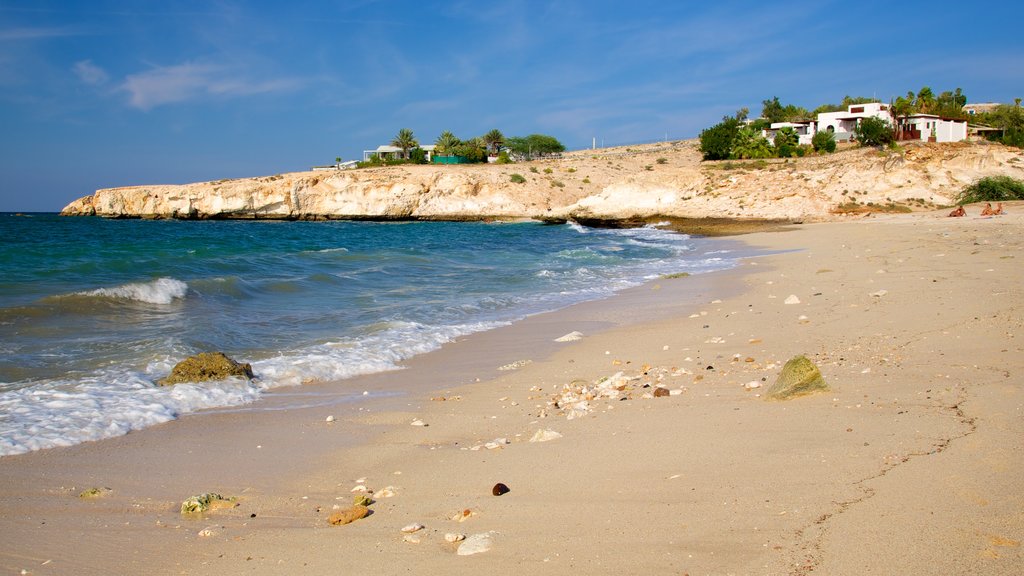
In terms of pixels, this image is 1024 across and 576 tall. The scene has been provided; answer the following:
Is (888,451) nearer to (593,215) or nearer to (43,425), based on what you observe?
(43,425)

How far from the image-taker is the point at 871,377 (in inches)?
208

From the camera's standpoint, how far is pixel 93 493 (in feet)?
13.3

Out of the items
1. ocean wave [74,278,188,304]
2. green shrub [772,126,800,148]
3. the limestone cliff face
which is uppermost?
green shrub [772,126,800,148]

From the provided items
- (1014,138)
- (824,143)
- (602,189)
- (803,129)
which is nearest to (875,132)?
(824,143)

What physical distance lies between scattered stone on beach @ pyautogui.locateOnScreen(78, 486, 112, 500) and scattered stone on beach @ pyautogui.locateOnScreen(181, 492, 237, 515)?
2.05 ft

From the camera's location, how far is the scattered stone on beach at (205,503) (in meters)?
3.71

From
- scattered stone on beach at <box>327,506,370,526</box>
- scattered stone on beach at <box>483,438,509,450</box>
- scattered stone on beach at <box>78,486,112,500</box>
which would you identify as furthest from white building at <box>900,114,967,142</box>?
scattered stone on beach at <box>78,486,112,500</box>

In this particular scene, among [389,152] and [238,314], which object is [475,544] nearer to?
[238,314]

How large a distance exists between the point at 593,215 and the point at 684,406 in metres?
40.1

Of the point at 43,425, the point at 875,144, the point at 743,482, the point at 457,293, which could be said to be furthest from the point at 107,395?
the point at 875,144

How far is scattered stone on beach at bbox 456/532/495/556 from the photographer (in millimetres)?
2973

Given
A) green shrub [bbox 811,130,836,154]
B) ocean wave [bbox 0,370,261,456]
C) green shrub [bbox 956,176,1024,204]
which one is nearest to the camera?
ocean wave [bbox 0,370,261,456]

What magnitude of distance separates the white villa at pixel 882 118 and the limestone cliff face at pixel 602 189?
7676 mm

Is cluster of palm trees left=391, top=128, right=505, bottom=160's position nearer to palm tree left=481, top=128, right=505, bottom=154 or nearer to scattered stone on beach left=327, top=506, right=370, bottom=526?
palm tree left=481, top=128, right=505, bottom=154
